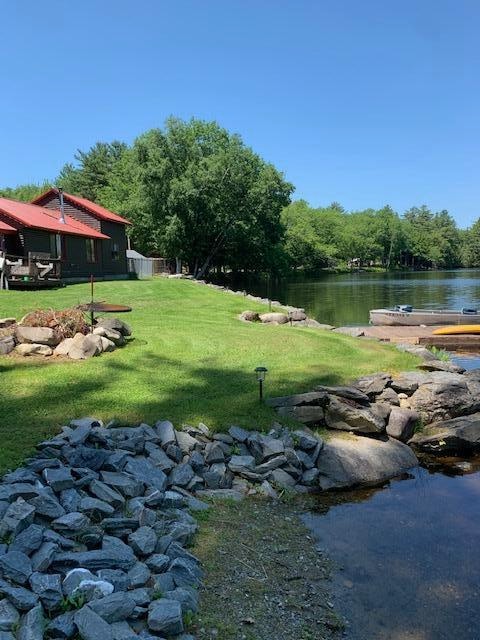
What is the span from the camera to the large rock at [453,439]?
806 cm

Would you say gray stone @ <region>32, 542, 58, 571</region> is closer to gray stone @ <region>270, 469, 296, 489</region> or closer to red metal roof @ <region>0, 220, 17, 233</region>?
gray stone @ <region>270, 469, 296, 489</region>

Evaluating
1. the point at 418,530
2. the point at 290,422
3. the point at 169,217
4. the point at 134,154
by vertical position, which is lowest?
the point at 418,530

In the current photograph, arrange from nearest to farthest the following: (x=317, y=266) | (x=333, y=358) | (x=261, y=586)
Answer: (x=261, y=586), (x=333, y=358), (x=317, y=266)

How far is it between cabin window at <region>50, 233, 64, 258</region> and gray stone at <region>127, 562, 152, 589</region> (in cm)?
2464

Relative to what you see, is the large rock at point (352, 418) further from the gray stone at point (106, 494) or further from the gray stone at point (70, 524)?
the gray stone at point (70, 524)

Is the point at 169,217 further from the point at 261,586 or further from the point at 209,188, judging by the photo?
the point at 261,586

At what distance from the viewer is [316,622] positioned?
401 cm

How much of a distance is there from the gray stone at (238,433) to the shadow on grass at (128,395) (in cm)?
21

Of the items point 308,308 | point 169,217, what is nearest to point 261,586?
point 308,308

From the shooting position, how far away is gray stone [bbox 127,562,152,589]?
3.83m

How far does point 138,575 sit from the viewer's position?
390 cm

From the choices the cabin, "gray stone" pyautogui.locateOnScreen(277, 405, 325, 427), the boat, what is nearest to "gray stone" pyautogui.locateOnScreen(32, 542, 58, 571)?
"gray stone" pyautogui.locateOnScreen(277, 405, 325, 427)

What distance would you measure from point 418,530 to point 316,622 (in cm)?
213

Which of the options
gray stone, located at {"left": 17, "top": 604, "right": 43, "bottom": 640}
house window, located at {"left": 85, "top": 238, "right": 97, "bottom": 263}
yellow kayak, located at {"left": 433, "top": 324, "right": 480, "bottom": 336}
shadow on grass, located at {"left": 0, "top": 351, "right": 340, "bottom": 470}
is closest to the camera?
gray stone, located at {"left": 17, "top": 604, "right": 43, "bottom": 640}
